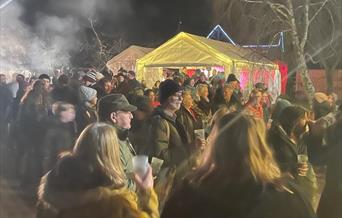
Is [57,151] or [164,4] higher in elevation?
[164,4]

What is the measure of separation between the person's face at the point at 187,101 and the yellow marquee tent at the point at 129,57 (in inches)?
8.4

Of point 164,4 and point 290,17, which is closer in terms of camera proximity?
point 290,17

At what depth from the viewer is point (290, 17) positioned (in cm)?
156

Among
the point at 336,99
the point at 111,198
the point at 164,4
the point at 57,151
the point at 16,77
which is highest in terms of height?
the point at 164,4

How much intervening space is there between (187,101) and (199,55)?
0.18 meters

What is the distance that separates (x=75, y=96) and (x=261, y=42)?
2.28ft

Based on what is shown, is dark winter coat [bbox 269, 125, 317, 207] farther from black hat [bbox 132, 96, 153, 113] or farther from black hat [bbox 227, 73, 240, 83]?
black hat [bbox 132, 96, 153, 113]

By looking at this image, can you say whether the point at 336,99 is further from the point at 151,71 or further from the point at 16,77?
the point at 16,77

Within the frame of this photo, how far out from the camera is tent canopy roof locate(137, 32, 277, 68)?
1581 millimetres

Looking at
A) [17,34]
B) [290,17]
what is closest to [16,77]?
[17,34]

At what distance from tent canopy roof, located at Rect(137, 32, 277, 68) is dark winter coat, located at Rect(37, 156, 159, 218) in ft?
1.46

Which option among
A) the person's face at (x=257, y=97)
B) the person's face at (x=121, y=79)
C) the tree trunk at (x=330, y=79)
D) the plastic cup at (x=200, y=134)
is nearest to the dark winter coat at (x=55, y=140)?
the person's face at (x=121, y=79)

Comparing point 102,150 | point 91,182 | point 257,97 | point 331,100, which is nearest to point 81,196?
point 91,182

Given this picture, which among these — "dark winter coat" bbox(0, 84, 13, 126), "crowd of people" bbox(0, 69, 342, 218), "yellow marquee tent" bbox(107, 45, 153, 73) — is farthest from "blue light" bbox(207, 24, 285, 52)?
"dark winter coat" bbox(0, 84, 13, 126)
